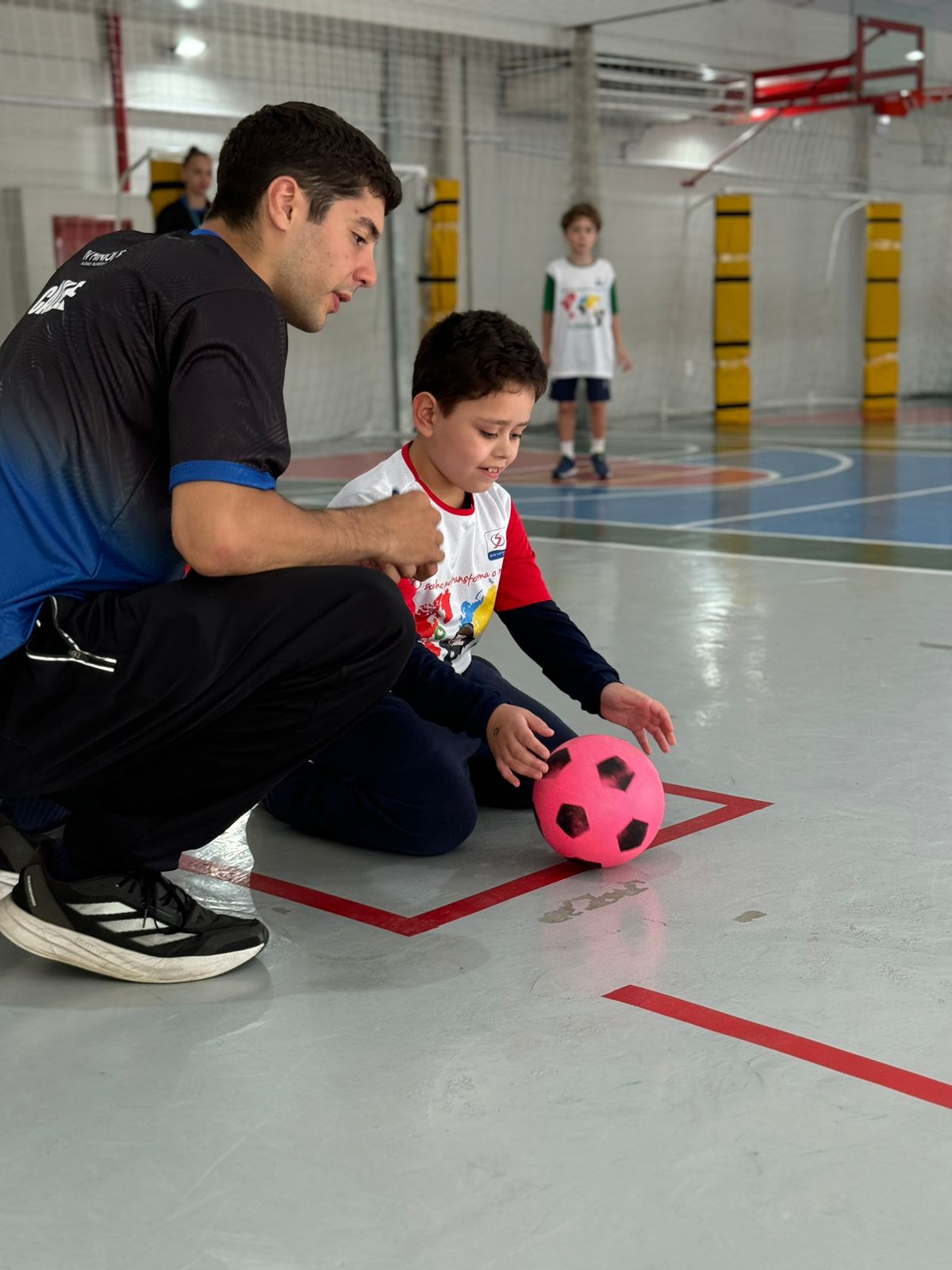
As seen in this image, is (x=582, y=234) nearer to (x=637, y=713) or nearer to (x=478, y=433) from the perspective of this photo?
(x=478, y=433)

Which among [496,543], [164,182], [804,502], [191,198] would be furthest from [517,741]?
[164,182]

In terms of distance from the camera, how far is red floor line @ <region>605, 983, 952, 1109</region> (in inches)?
65.6

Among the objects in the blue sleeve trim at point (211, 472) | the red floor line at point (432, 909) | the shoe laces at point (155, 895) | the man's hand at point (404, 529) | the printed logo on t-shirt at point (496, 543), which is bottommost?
the red floor line at point (432, 909)

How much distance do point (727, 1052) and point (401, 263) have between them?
1219 cm

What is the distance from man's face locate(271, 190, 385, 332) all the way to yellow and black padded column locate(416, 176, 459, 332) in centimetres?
1071

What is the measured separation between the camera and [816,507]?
288 inches

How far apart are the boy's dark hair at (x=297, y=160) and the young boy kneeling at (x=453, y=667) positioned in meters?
0.55

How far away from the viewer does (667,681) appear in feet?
12.3

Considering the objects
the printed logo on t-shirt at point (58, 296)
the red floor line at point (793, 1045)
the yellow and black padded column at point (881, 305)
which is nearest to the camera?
the red floor line at point (793, 1045)

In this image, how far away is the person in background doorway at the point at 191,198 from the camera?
8391 mm

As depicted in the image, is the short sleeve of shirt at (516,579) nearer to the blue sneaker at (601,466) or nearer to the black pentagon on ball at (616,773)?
the black pentagon on ball at (616,773)

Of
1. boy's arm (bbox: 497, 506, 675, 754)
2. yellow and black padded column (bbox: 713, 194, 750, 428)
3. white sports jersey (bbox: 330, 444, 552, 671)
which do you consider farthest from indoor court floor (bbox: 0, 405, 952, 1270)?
yellow and black padded column (bbox: 713, 194, 750, 428)

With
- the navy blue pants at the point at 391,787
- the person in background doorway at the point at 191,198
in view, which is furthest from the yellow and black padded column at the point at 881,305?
the navy blue pants at the point at 391,787

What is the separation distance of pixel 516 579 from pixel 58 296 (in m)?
1.11
